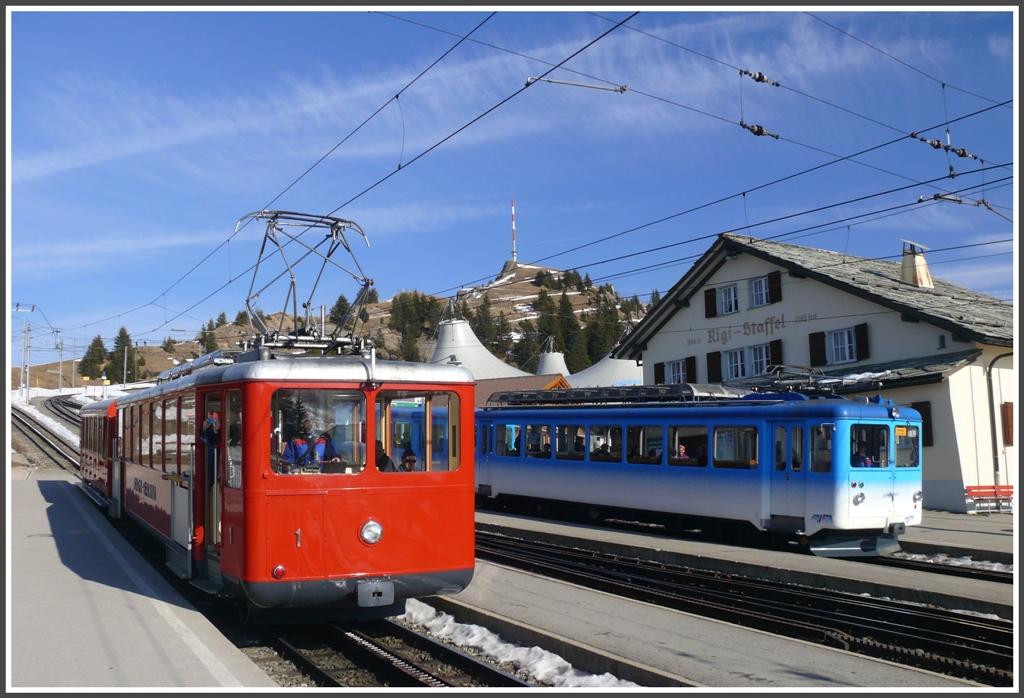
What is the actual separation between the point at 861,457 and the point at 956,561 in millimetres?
2301

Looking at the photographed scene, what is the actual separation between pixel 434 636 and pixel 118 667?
3.16 m

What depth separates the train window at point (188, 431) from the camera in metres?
9.42

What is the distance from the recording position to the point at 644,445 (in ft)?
57.6

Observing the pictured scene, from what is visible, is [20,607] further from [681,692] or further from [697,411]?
[697,411]

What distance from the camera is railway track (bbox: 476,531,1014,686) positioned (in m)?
7.96

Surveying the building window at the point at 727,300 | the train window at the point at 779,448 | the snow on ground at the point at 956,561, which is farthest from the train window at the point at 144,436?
the building window at the point at 727,300

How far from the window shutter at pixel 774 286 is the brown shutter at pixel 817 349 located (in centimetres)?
193

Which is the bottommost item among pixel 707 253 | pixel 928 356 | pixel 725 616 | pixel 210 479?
pixel 725 616

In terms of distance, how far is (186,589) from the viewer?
38.1 feet

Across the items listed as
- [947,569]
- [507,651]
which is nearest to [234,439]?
[507,651]

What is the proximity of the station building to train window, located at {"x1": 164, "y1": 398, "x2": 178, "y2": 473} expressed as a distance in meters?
11.1

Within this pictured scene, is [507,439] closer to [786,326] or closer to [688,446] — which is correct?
[688,446]

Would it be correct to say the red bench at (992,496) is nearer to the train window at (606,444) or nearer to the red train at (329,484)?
the train window at (606,444)

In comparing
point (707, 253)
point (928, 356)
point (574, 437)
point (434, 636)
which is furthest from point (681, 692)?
point (707, 253)
